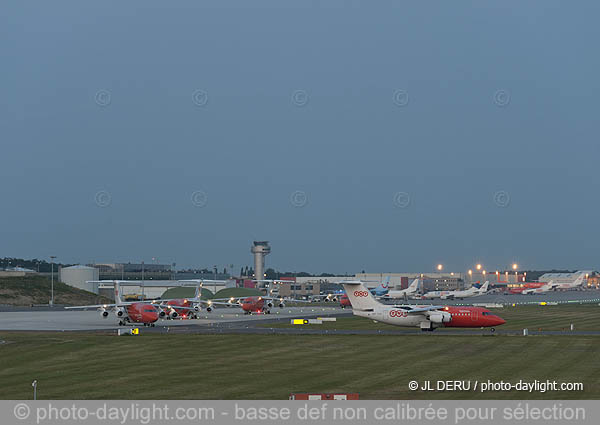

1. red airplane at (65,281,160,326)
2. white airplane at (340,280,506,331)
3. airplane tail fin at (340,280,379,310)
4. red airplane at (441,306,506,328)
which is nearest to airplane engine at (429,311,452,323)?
white airplane at (340,280,506,331)

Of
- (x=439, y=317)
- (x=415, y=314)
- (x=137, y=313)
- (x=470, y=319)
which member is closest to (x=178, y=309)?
(x=137, y=313)

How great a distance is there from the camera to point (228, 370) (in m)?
52.8

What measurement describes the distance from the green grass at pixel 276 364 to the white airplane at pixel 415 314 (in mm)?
6827

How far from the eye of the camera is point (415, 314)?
86.8m

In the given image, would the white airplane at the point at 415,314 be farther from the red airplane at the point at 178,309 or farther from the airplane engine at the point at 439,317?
the red airplane at the point at 178,309

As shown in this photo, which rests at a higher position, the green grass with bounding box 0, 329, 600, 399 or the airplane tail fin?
the airplane tail fin

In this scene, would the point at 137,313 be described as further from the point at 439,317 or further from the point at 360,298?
the point at 439,317

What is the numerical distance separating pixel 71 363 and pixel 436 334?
130 feet

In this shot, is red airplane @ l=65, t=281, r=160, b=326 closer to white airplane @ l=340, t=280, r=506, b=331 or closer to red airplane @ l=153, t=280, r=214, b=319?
red airplane @ l=153, t=280, r=214, b=319

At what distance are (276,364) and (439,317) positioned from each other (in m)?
34.5

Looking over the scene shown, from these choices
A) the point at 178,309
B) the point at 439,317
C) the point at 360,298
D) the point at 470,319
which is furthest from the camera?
→ the point at 178,309

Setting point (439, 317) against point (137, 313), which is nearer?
point (439, 317)

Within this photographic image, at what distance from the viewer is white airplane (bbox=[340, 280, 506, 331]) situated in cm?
8675
